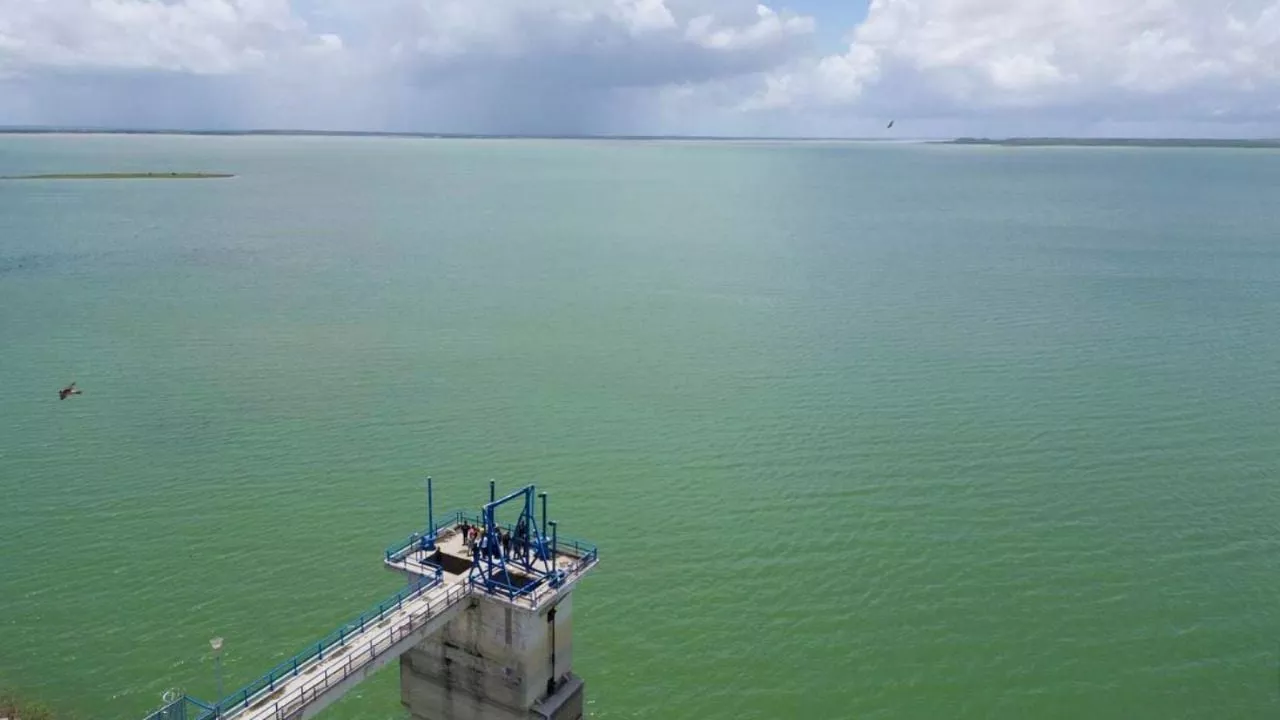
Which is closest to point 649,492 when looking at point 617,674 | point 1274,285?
point 617,674

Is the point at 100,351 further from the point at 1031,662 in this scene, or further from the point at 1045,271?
the point at 1045,271

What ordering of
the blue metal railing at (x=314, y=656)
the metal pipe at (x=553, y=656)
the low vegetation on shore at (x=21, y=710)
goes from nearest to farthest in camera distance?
the blue metal railing at (x=314, y=656) < the metal pipe at (x=553, y=656) < the low vegetation on shore at (x=21, y=710)

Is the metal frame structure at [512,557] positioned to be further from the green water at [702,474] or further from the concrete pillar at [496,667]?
the green water at [702,474]

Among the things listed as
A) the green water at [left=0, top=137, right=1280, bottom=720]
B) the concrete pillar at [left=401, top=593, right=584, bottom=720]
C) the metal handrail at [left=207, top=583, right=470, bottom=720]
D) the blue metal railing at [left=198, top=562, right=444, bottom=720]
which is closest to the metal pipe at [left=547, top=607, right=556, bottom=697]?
the concrete pillar at [left=401, top=593, right=584, bottom=720]

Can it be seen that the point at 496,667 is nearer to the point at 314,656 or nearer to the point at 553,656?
the point at 553,656

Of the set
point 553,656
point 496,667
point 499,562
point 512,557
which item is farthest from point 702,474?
point 496,667

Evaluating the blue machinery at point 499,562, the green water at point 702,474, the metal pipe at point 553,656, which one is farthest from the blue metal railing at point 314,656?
the green water at point 702,474
